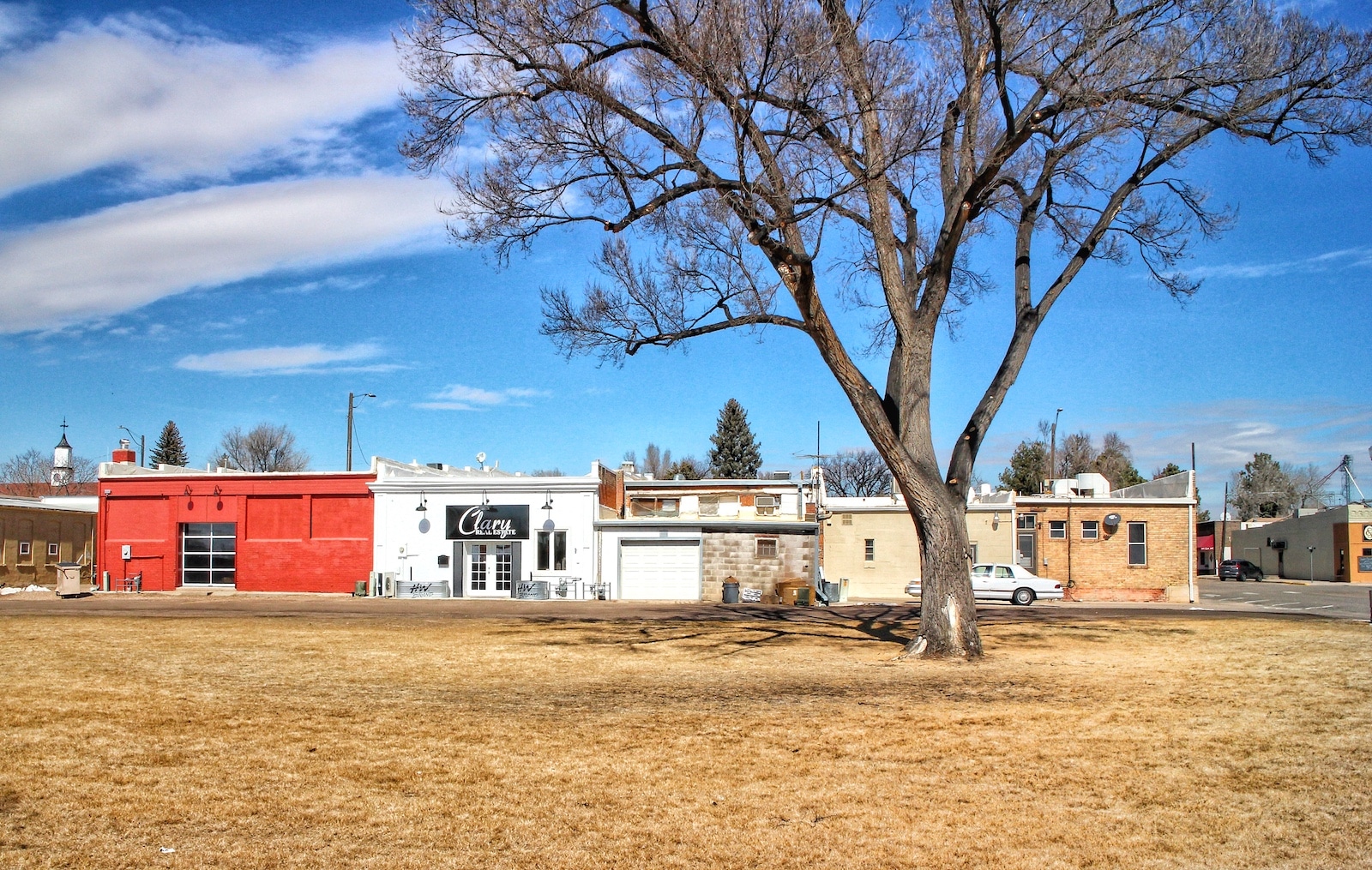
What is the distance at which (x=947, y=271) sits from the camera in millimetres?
17688

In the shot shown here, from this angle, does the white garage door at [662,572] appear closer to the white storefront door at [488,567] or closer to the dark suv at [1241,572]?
the white storefront door at [488,567]

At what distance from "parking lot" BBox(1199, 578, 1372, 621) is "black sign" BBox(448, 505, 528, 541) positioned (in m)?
26.8

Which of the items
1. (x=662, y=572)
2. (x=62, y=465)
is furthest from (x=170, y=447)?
(x=662, y=572)

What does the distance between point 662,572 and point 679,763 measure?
104 feet

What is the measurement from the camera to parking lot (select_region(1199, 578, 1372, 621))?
1329 inches

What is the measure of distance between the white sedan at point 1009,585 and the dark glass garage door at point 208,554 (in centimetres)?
2766

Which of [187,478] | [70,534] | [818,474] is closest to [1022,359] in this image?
[818,474]

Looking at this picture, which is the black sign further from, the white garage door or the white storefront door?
the white garage door

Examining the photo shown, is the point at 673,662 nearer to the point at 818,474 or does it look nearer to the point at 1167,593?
the point at 818,474

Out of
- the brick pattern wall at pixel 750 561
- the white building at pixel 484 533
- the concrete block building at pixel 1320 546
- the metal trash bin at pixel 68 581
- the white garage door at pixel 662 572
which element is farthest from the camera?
the concrete block building at pixel 1320 546

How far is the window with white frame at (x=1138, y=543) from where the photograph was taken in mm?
42500

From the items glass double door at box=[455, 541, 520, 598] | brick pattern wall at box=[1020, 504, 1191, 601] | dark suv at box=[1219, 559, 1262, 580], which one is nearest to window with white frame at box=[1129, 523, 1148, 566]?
brick pattern wall at box=[1020, 504, 1191, 601]

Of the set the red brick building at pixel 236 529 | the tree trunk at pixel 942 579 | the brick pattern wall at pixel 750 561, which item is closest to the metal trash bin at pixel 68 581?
the red brick building at pixel 236 529

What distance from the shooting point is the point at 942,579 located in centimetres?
1691
